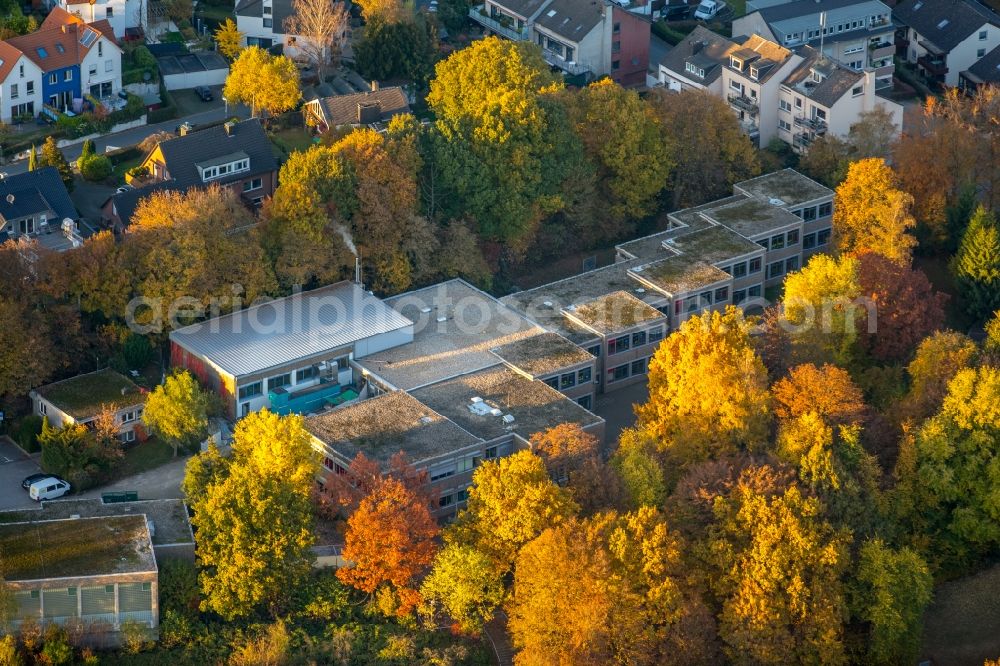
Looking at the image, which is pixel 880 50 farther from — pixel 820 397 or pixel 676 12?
pixel 820 397

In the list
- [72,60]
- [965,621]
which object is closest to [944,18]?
[965,621]

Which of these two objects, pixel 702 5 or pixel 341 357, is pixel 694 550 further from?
pixel 702 5

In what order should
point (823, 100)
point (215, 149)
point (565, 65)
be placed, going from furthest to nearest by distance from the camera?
point (565, 65)
point (823, 100)
point (215, 149)

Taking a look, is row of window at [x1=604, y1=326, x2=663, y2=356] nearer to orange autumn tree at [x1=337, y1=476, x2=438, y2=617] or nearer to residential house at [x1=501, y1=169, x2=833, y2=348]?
residential house at [x1=501, y1=169, x2=833, y2=348]

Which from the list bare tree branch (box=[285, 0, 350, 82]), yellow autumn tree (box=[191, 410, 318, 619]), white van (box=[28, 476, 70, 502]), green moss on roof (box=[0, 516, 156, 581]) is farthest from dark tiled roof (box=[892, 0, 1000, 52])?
green moss on roof (box=[0, 516, 156, 581])

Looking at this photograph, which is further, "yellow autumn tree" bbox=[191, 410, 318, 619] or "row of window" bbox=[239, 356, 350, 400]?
"row of window" bbox=[239, 356, 350, 400]

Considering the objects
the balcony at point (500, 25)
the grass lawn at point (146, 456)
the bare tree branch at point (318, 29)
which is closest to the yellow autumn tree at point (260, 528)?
the grass lawn at point (146, 456)

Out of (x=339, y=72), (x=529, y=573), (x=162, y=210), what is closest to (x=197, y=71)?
(x=339, y=72)
